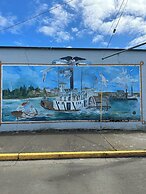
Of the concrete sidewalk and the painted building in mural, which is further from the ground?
the painted building in mural

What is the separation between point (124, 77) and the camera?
1280 centimetres

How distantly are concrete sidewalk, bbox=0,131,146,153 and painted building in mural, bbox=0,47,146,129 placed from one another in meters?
0.95

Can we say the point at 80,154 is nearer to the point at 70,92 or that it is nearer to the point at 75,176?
the point at 75,176

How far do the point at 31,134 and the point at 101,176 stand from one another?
5704 millimetres

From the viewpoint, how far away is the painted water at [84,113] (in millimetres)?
12266

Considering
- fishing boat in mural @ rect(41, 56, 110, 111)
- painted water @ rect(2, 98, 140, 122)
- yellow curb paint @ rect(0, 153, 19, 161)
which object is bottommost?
yellow curb paint @ rect(0, 153, 19, 161)

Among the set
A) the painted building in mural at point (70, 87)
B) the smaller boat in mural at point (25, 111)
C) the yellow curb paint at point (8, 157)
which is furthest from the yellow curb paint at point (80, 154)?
the smaller boat in mural at point (25, 111)

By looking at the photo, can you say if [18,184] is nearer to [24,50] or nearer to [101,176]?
[101,176]

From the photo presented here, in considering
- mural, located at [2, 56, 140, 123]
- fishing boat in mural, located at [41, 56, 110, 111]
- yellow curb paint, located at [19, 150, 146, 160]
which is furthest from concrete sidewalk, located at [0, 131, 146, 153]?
fishing boat in mural, located at [41, 56, 110, 111]

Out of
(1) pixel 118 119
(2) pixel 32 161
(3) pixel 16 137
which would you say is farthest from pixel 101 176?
(1) pixel 118 119

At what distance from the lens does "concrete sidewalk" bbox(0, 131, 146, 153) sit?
8930 millimetres

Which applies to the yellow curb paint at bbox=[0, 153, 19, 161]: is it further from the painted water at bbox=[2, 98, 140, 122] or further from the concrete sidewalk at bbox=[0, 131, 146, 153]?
the painted water at bbox=[2, 98, 140, 122]

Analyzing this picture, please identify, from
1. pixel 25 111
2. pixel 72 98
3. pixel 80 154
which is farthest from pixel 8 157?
pixel 72 98

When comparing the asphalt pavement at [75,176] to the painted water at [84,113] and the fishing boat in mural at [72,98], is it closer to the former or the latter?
the painted water at [84,113]
